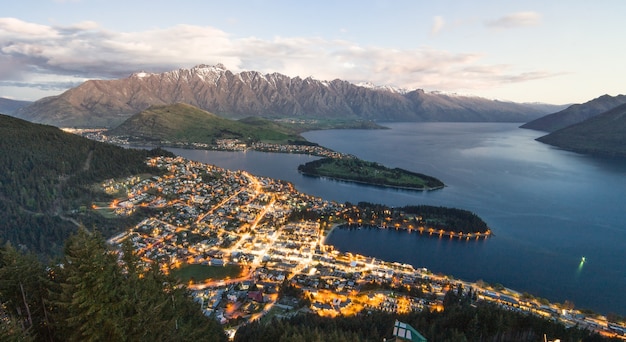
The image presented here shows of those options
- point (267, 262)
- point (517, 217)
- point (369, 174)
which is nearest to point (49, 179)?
point (267, 262)

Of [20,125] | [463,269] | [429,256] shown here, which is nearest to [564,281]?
[463,269]

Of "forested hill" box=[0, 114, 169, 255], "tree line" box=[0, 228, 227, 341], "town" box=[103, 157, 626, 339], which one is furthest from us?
"forested hill" box=[0, 114, 169, 255]

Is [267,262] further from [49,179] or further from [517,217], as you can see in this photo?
[517,217]

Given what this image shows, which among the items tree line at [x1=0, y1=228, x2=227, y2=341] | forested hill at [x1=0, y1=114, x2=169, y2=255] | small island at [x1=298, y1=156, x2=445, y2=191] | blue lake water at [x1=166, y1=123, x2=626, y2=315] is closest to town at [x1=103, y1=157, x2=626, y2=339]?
forested hill at [x1=0, y1=114, x2=169, y2=255]

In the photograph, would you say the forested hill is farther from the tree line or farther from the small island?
the small island

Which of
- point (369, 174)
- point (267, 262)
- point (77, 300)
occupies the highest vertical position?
point (77, 300)

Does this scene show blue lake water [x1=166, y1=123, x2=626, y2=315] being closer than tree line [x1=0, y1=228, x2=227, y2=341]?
No

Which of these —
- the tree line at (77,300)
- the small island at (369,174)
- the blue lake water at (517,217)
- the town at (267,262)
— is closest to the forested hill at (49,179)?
the town at (267,262)
